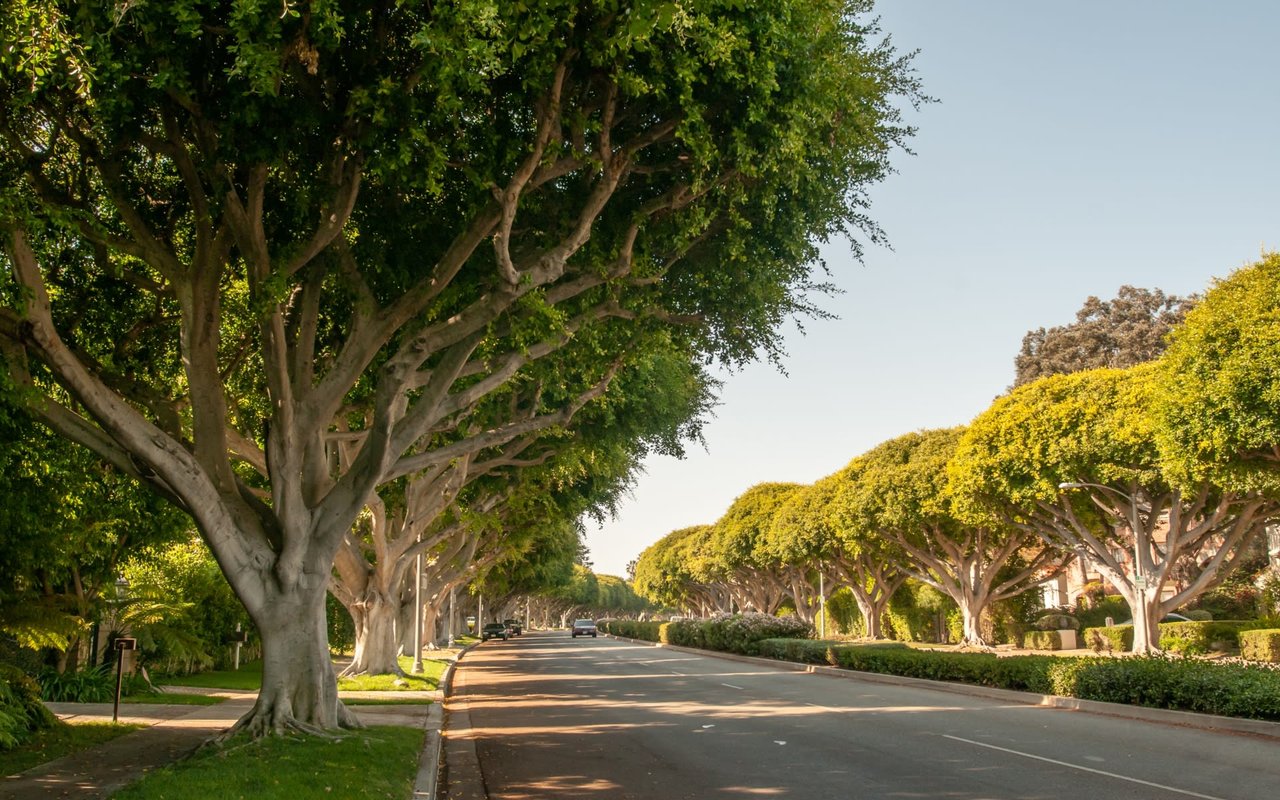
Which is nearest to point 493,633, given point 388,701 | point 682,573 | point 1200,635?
point 682,573

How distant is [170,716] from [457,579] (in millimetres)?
23678

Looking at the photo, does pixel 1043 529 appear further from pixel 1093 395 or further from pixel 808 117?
pixel 808 117

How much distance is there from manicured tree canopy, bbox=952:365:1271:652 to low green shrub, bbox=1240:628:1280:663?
2.37m

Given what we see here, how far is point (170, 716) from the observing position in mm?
16250

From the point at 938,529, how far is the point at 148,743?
37.9 m

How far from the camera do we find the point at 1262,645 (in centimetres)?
3008

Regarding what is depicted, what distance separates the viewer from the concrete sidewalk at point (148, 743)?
31.2 feet

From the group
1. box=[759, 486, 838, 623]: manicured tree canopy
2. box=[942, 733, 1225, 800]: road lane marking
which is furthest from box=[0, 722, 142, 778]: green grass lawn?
box=[759, 486, 838, 623]: manicured tree canopy

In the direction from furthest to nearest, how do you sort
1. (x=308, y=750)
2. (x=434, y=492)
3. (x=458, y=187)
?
(x=434, y=492), (x=458, y=187), (x=308, y=750)

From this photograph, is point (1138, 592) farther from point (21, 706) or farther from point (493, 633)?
point (493, 633)

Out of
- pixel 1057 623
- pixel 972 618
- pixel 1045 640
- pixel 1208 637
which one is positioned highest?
pixel 972 618

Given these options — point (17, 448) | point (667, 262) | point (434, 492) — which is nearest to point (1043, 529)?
point (434, 492)

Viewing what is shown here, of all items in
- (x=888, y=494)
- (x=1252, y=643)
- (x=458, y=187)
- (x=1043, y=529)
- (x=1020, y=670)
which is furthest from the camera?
(x=888, y=494)

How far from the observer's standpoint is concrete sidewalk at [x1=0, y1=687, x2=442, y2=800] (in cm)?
950
